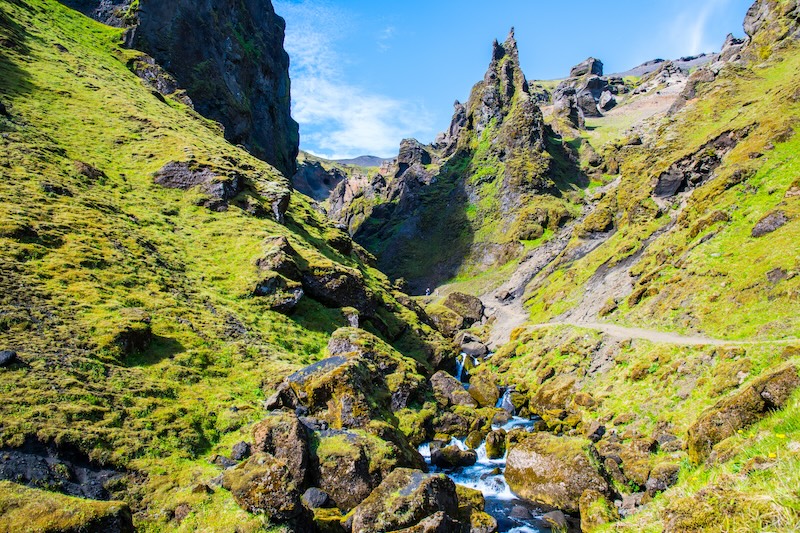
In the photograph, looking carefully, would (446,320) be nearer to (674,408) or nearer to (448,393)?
(448,393)

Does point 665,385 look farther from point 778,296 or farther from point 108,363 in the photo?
point 108,363

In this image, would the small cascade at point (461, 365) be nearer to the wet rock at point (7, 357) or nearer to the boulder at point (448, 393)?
the boulder at point (448, 393)

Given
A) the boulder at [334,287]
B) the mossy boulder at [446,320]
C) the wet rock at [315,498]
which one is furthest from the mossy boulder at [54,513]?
the mossy boulder at [446,320]

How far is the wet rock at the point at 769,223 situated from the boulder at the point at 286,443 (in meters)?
50.1

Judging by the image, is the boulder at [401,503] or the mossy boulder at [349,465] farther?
the mossy boulder at [349,465]

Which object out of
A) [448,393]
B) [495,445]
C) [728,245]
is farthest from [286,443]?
[728,245]

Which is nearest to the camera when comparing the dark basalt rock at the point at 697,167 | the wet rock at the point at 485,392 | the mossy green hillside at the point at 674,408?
the mossy green hillside at the point at 674,408

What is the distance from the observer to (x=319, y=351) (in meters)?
36.9

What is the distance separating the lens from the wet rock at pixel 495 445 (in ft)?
108

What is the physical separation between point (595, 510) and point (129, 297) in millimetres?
32387

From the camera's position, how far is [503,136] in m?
172

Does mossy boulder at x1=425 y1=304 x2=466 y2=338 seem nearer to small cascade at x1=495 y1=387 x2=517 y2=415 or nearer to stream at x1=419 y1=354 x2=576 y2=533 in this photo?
small cascade at x1=495 y1=387 x2=517 y2=415

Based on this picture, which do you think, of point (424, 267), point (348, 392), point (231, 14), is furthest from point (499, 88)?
point (348, 392)

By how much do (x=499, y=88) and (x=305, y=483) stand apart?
199482 mm
